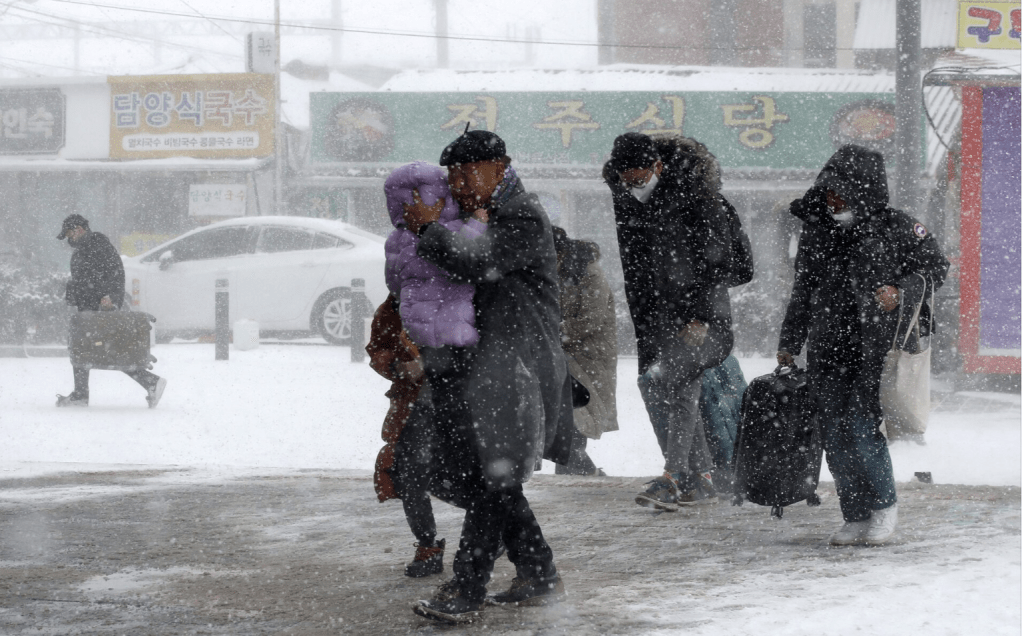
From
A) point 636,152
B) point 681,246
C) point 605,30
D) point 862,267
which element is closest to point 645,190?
point 636,152

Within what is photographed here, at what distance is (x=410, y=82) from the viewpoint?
23.3 m

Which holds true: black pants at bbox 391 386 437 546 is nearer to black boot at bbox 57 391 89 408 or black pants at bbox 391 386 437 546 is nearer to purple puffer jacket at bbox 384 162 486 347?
A: purple puffer jacket at bbox 384 162 486 347

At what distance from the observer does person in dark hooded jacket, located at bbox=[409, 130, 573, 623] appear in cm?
338

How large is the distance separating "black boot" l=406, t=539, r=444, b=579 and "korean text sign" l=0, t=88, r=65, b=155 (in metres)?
21.4

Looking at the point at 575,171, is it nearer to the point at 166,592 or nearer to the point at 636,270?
the point at 636,270

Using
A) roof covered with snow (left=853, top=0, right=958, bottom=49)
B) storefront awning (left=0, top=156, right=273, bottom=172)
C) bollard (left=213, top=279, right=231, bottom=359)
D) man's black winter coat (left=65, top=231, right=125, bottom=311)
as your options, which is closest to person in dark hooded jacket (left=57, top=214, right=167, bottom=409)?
man's black winter coat (left=65, top=231, right=125, bottom=311)

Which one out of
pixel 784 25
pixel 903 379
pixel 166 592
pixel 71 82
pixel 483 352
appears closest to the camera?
pixel 483 352

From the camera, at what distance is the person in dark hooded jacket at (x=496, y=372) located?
338 centimetres

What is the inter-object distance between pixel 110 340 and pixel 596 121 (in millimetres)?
12842

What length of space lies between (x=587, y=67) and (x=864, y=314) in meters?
20.0

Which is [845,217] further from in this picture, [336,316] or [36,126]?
[36,126]

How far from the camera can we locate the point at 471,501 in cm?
352

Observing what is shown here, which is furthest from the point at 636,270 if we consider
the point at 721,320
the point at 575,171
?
the point at 575,171

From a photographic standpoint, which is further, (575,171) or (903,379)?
(575,171)
